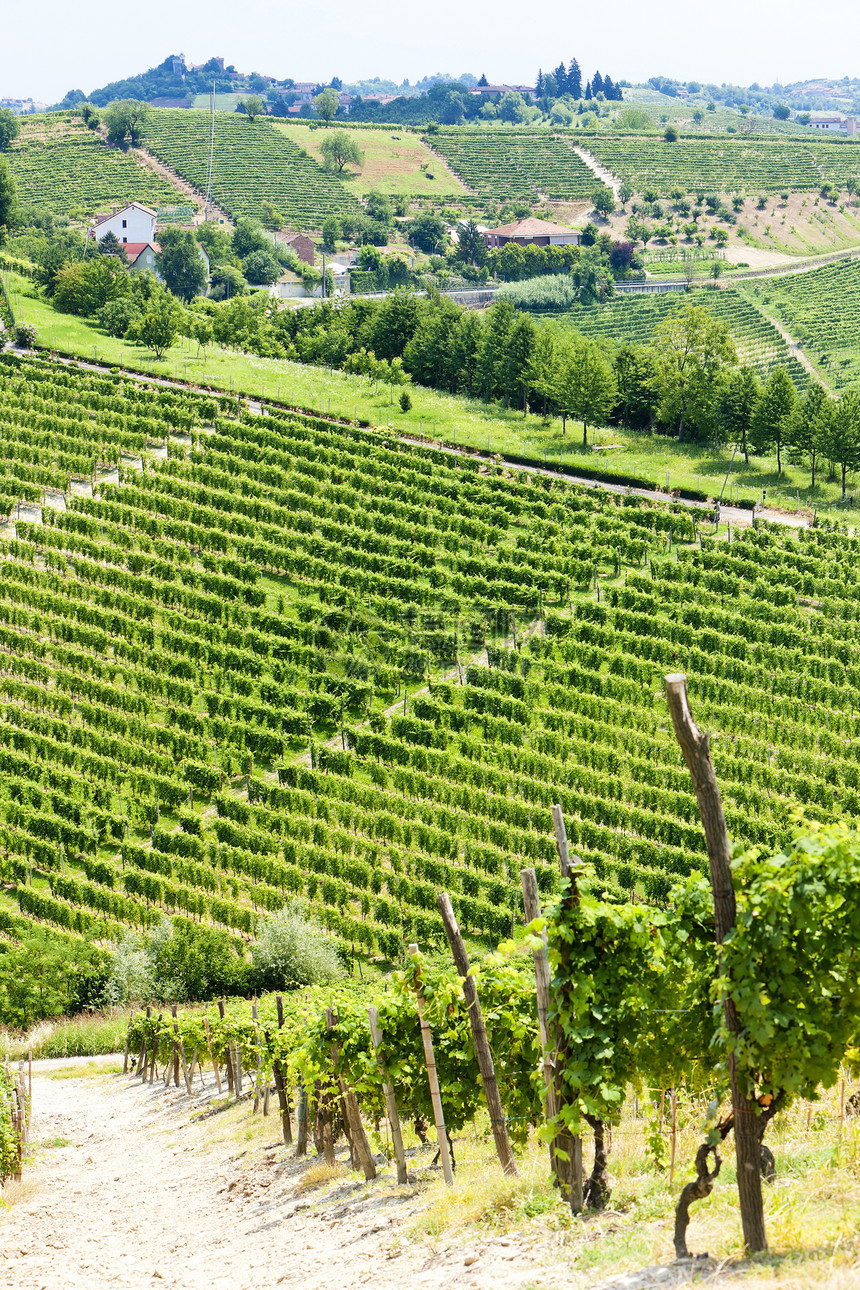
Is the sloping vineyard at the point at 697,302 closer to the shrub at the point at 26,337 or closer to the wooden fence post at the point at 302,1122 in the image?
the shrub at the point at 26,337

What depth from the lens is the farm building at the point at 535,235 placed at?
12319 centimetres

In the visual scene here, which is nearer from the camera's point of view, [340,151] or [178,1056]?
[178,1056]

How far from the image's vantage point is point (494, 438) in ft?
196

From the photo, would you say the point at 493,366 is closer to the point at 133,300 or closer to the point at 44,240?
the point at 133,300

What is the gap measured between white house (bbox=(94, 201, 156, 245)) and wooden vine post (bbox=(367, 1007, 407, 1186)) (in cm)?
10624

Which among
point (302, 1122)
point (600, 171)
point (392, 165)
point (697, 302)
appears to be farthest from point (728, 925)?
point (392, 165)

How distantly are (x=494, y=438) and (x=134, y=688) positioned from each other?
2574 cm

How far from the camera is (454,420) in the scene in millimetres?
62031

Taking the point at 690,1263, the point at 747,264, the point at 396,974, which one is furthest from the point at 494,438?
the point at 747,264

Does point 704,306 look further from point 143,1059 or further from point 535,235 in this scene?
point 143,1059

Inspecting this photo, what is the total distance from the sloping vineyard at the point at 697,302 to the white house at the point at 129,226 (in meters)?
36.4

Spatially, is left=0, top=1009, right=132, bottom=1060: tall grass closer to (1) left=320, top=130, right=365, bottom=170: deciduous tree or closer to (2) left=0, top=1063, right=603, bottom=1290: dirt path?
(2) left=0, top=1063, right=603, bottom=1290: dirt path

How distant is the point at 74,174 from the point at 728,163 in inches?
2915

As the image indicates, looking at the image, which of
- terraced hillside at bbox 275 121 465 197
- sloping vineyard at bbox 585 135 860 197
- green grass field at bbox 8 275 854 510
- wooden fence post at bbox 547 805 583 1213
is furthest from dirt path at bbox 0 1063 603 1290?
terraced hillside at bbox 275 121 465 197
